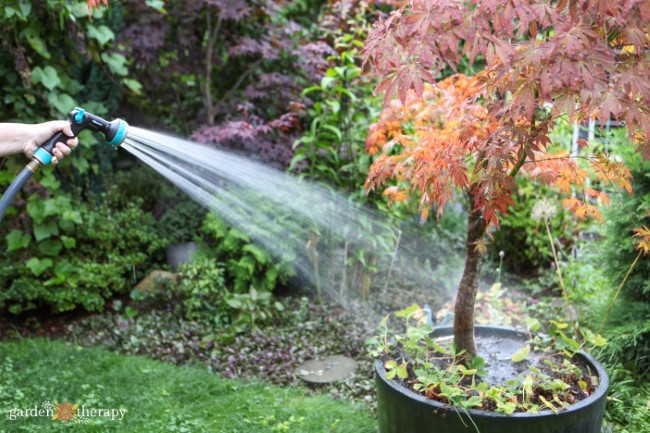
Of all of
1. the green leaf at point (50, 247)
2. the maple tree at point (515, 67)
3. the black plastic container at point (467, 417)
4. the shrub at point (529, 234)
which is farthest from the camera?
the shrub at point (529, 234)

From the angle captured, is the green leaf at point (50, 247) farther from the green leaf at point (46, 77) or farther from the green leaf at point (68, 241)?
the green leaf at point (46, 77)

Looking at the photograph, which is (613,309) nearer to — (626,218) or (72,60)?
(626,218)

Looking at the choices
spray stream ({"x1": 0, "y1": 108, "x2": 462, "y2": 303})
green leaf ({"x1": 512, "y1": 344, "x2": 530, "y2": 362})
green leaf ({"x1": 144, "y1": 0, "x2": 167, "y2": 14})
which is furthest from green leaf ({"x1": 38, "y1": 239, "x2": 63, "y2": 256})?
green leaf ({"x1": 512, "y1": 344, "x2": 530, "y2": 362})

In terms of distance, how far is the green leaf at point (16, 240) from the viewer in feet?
14.5

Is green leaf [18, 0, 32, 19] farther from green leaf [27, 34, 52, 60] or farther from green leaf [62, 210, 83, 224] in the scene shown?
green leaf [62, 210, 83, 224]

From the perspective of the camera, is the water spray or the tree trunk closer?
the water spray

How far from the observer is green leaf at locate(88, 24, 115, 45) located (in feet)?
15.0

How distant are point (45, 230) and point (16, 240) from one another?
0.21 meters

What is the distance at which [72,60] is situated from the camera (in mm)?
4906

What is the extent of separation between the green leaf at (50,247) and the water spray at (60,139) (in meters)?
2.75

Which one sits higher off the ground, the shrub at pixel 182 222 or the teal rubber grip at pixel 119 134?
the teal rubber grip at pixel 119 134

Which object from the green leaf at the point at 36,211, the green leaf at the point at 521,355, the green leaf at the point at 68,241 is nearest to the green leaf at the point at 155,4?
the green leaf at the point at 36,211

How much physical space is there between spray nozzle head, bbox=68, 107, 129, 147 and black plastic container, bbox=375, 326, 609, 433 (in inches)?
57.5

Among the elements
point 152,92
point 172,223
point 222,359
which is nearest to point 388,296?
point 222,359
